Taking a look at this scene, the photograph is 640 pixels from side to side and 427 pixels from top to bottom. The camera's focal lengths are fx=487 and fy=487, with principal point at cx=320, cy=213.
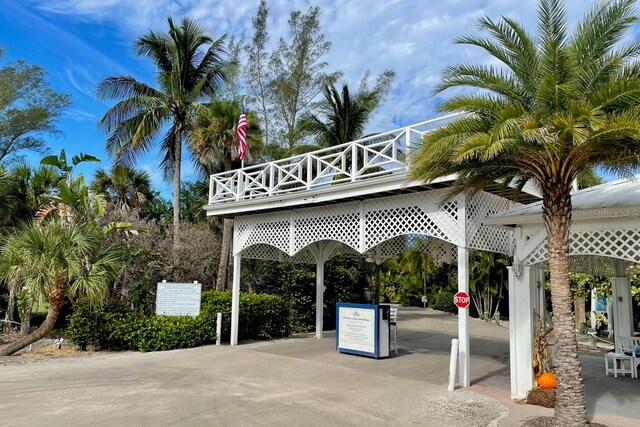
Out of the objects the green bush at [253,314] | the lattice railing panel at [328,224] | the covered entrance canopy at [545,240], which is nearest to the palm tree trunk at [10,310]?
the green bush at [253,314]

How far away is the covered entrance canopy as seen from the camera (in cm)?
727

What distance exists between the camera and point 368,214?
11875 mm

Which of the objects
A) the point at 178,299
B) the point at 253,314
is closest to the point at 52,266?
the point at 178,299

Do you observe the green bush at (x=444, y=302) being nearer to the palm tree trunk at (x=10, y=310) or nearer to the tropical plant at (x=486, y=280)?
the tropical plant at (x=486, y=280)

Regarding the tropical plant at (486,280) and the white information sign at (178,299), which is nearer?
the white information sign at (178,299)

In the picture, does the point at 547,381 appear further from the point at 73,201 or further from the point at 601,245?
the point at 73,201

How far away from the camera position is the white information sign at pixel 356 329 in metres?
12.5

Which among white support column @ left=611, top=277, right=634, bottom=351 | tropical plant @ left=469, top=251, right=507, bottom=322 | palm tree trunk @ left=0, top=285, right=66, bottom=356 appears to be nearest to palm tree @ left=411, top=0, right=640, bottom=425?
white support column @ left=611, top=277, right=634, bottom=351

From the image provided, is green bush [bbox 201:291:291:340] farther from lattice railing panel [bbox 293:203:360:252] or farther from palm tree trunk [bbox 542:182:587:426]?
palm tree trunk [bbox 542:182:587:426]

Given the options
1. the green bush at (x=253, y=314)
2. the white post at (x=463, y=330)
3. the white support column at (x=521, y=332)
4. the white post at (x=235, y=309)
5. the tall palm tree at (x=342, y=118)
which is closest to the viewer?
the white support column at (x=521, y=332)

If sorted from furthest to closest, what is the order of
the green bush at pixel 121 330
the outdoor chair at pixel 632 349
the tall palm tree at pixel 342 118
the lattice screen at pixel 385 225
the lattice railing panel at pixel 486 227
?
the tall palm tree at pixel 342 118, the green bush at pixel 121 330, the outdoor chair at pixel 632 349, the lattice screen at pixel 385 225, the lattice railing panel at pixel 486 227

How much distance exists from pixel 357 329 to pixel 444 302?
18011mm

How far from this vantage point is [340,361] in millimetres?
11969

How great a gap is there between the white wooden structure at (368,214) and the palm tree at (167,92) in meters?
3.96
